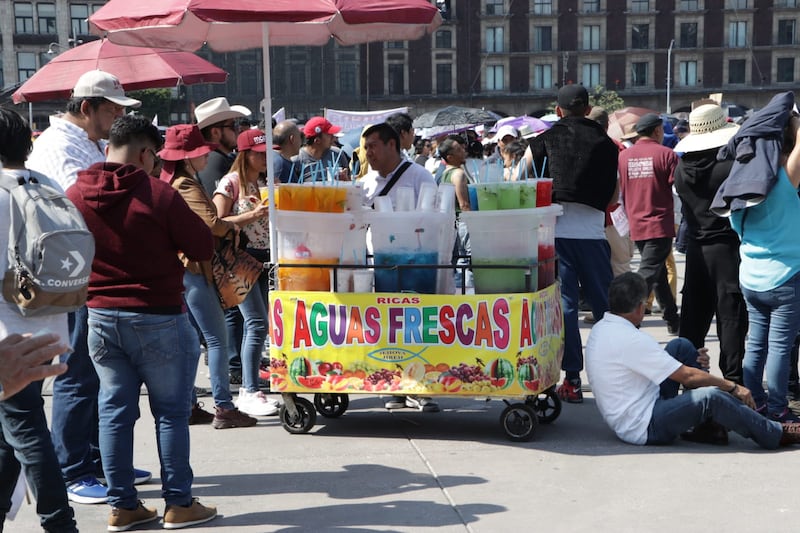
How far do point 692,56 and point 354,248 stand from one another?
7231 cm

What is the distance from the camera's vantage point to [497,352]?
5543 mm

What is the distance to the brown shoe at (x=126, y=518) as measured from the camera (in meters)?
4.41

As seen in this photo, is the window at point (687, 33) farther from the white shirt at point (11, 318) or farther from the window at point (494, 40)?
the white shirt at point (11, 318)

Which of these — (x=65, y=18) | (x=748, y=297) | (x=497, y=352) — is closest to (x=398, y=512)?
(x=497, y=352)

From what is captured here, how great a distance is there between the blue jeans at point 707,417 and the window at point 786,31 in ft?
241

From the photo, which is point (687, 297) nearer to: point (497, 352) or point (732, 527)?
point (497, 352)

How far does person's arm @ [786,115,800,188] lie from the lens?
18.2 ft

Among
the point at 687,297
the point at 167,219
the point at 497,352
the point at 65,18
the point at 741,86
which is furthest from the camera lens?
the point at 741,86

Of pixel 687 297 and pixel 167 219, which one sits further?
pixel 687 297

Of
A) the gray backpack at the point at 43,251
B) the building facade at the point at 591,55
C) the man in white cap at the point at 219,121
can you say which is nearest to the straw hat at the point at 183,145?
the man in white cap at the point at 219,121

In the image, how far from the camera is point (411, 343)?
562cm

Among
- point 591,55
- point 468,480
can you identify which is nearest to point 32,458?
point 468,480

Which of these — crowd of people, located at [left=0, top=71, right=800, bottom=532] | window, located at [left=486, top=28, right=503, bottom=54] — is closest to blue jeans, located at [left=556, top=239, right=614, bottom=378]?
crowd of people, located at [left=0, top=71, right=800, bottom=532]

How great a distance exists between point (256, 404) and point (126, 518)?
7.12 feet
